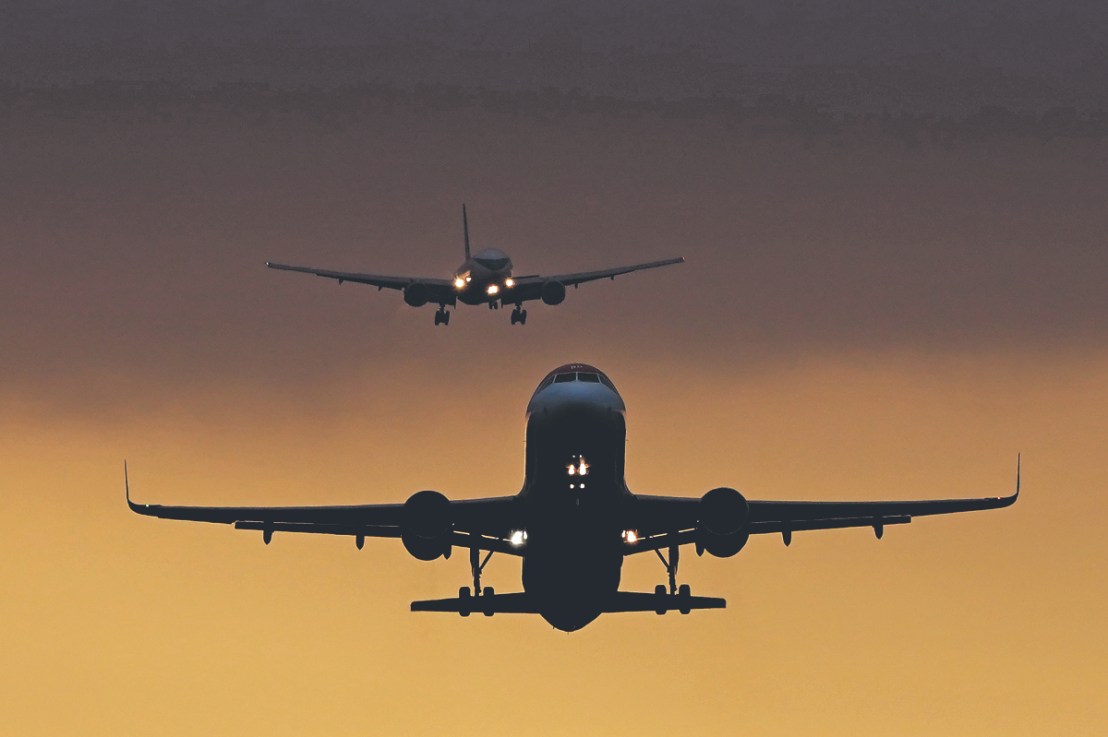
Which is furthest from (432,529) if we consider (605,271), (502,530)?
(605,271)

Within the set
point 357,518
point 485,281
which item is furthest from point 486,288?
point 357,518

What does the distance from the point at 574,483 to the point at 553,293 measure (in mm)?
57784

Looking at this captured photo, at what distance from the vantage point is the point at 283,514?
67938 millimetres

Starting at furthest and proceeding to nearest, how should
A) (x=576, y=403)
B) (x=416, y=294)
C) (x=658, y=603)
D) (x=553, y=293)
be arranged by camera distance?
(x=416, y=294) → (x=553, y=293) → (x=658, y=603) → (x=576, y=403)

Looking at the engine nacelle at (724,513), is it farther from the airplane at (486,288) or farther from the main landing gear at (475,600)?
the airplane at (486,288)

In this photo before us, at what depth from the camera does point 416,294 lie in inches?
4572

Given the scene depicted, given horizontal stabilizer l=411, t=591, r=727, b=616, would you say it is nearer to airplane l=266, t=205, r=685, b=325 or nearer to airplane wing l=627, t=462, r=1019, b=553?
airplane wing l=627, t=462, r=1019, b=553

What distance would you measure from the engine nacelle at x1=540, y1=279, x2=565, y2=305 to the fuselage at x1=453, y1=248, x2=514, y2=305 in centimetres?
239

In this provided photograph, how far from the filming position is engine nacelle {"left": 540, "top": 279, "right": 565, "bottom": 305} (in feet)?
379

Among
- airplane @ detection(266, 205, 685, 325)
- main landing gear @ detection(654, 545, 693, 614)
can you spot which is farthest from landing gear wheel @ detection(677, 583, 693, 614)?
airplane @ detection(266, 205, 685, 325)

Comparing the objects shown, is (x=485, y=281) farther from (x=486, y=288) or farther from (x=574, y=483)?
(x=574, y=483)

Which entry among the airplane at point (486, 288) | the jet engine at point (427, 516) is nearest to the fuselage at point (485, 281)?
the airplane at point (486, 288)

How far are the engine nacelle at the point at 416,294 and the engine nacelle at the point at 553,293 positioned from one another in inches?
305

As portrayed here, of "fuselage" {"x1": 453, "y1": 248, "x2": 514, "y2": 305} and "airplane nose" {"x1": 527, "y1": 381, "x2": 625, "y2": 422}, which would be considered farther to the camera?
"fuselage" {"x1": 453, "y1": 248, "x2": 514, "y2": 305}
